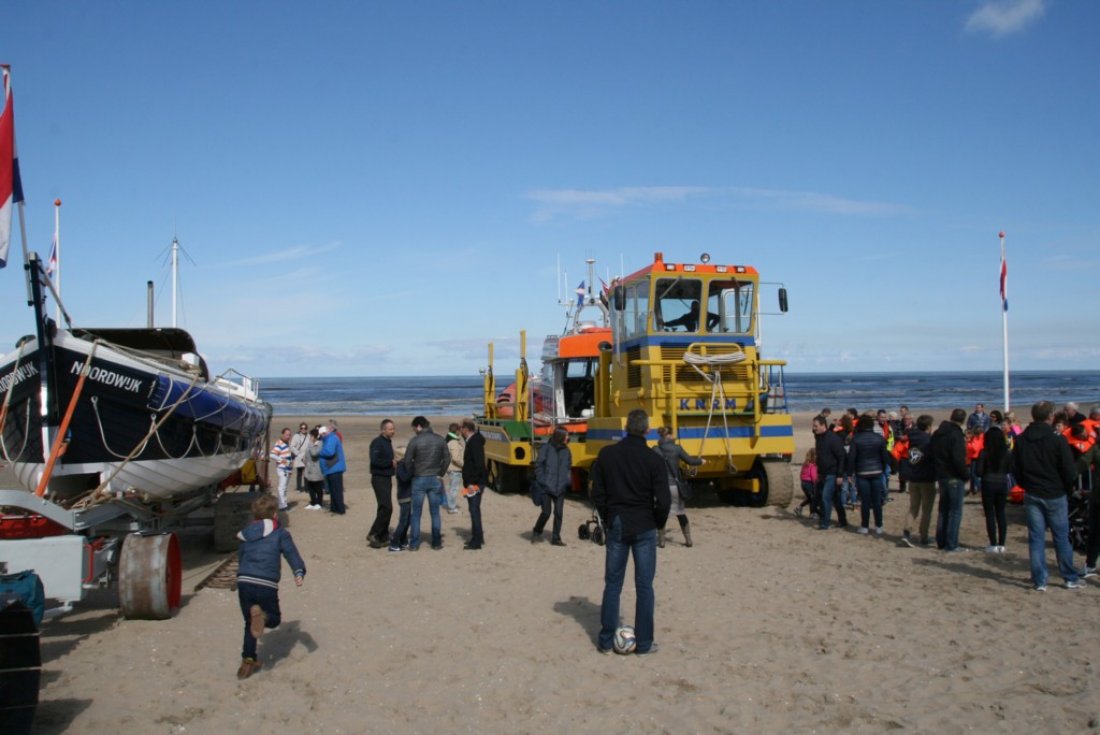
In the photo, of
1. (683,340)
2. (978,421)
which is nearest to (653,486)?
(683,340)

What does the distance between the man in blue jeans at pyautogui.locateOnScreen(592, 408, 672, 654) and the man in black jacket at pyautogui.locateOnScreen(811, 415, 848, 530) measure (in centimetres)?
582

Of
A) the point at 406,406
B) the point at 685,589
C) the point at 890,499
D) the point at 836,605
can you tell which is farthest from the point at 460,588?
the point at 406,406

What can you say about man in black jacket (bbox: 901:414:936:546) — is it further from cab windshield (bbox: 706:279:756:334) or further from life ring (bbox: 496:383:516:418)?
life ring (bbox: 496:383:516:418)

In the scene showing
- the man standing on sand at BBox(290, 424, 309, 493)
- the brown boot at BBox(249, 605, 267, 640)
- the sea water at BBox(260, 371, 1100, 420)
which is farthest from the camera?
the sea water at BBox(260, 371, 1100, 420)

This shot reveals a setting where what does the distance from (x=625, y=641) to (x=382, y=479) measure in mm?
5376

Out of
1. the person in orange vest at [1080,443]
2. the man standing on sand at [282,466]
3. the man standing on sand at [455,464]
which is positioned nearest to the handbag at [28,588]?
the man standing on sand at [455,464]

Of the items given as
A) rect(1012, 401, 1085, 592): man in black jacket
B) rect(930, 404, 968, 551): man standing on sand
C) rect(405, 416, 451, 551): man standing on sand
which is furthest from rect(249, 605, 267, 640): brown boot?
rect(930, 404, 968, 551): man standing on sand

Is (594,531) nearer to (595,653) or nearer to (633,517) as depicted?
(595,653)

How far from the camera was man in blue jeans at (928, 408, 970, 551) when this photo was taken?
985cm

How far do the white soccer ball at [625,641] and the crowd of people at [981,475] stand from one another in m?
4.12

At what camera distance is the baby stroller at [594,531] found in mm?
11172

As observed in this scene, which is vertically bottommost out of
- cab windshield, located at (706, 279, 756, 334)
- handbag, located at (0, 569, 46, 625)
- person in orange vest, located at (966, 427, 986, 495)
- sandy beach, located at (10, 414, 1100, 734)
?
sandy beach, located at (10, 414, 1100, 734)

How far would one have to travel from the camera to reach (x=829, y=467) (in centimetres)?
1174

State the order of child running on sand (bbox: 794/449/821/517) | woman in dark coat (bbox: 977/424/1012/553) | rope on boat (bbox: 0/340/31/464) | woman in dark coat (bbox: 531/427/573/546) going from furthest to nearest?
1. child running on sand (bbox: 794/449/821/517)
2. woman in dark coat (bbox: 531/427/573/546)
3. woman in dark coat (bbox: 977/424/1012/553)
4. rope on boat (bbox: 0/340/31/464)
